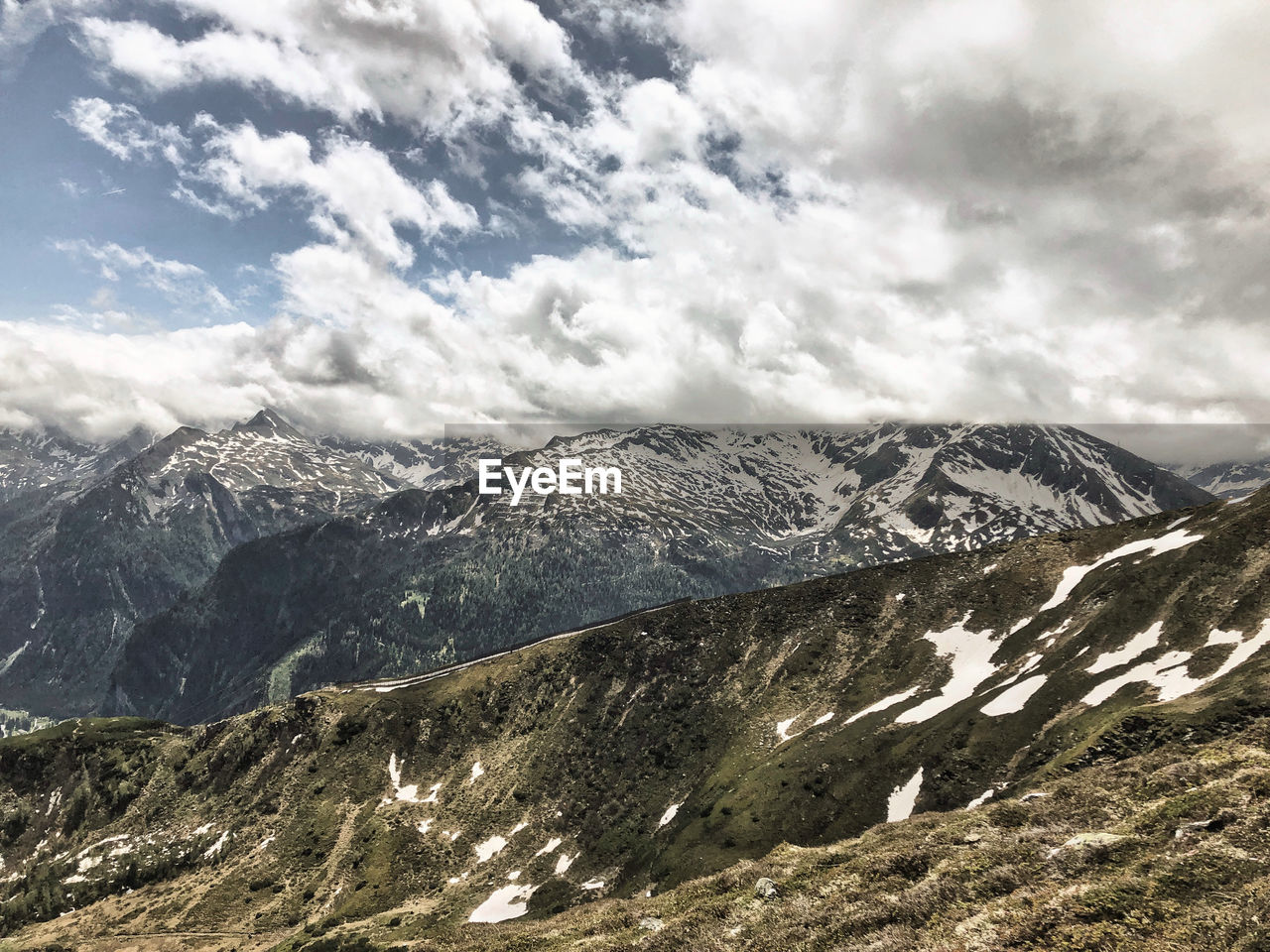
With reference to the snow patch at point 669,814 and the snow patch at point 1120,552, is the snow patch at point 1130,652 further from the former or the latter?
the snow patch at point 669,814

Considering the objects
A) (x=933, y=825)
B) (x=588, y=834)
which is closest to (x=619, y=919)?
(x=933, y=825)

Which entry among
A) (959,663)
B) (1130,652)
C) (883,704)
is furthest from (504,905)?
(1130,652)

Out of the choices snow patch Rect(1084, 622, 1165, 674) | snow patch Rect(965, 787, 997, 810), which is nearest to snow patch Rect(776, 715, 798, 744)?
snow patch Rect(965, 787, 997, 810)

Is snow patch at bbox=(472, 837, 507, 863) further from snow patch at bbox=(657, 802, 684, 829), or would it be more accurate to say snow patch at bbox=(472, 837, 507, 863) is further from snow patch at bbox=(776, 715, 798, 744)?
snow patch at bbox=(776, 715, 798, 744)

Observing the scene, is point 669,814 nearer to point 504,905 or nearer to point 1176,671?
point 504,905

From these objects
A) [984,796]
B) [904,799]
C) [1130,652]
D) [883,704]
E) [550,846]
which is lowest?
[550,846]

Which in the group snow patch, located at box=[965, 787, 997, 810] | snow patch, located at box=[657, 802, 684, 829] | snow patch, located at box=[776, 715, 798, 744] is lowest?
snow patch, located at box=[657, 802, 684, 829]

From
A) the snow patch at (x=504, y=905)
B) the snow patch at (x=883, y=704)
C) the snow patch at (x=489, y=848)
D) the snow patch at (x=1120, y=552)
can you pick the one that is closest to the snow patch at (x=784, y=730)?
the snow patch at (x=883, y=704)

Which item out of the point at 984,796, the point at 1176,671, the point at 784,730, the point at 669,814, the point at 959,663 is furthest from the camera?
the point at 784,730
